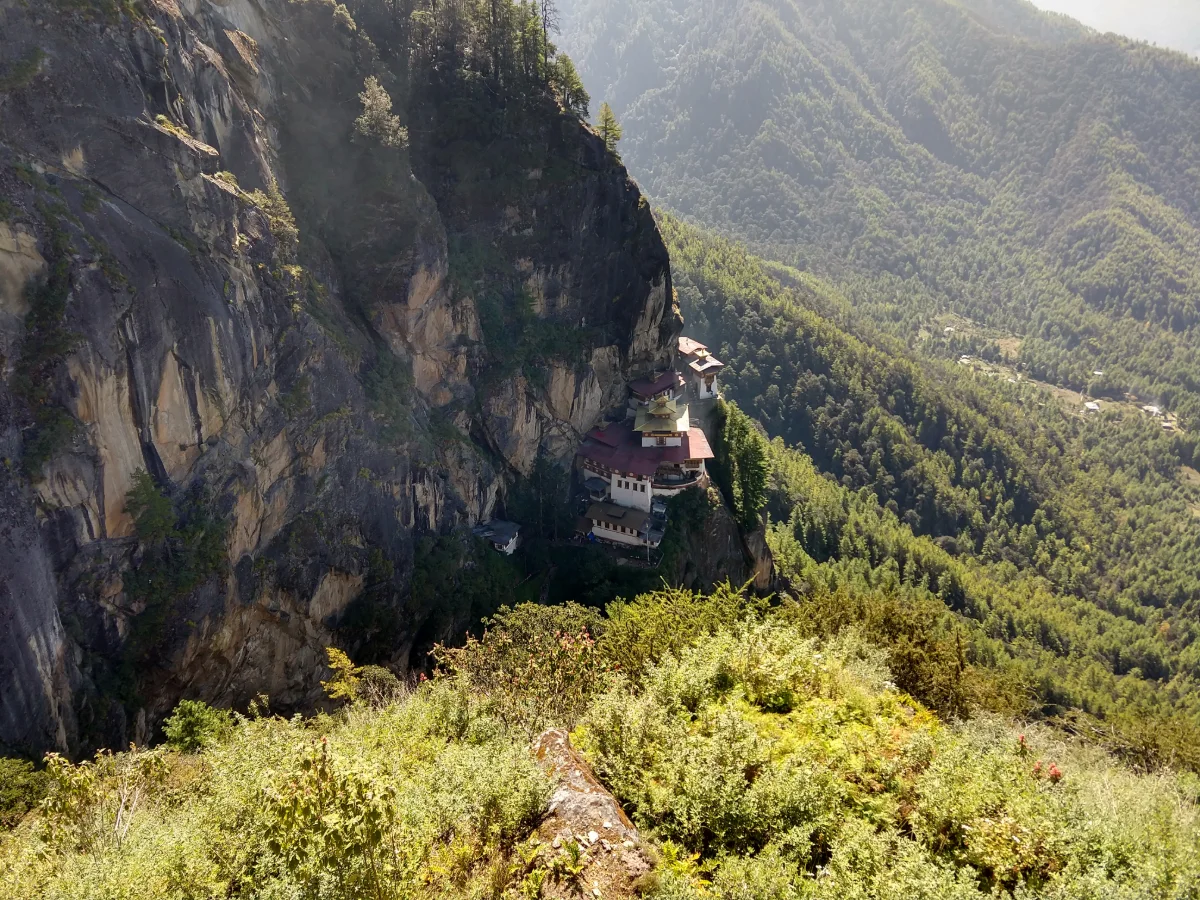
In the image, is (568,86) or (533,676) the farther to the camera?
(568,86)

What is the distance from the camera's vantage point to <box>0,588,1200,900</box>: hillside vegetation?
9.24 m

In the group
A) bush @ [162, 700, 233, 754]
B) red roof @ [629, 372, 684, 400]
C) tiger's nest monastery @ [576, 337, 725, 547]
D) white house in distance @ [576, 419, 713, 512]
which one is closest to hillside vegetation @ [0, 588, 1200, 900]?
bush @ [162, 700, 233, 754]

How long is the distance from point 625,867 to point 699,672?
5595 millimetres

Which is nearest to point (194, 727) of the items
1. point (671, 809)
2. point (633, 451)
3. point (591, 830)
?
point (591, 830)

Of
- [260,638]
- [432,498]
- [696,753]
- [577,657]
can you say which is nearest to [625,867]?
[696,753]

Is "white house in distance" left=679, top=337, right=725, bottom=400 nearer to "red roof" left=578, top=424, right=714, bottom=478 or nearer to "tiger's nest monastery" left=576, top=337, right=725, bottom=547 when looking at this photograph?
"tiger's nest monastery" left=576, top=337, right=725, bottom=547

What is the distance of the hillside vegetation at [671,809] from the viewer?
924 cm

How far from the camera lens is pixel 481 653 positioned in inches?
910

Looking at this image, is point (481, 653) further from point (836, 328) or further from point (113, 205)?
point (836, 328)

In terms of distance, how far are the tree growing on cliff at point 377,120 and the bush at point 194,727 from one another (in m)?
35.2

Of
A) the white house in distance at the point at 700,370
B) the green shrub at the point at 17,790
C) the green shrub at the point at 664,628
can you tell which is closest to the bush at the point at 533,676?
the green shrub at the point at 664,628

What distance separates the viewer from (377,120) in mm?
42312

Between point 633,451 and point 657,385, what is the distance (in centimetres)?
914

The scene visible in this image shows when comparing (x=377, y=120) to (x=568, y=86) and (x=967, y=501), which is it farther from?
(x=967, y=501)
